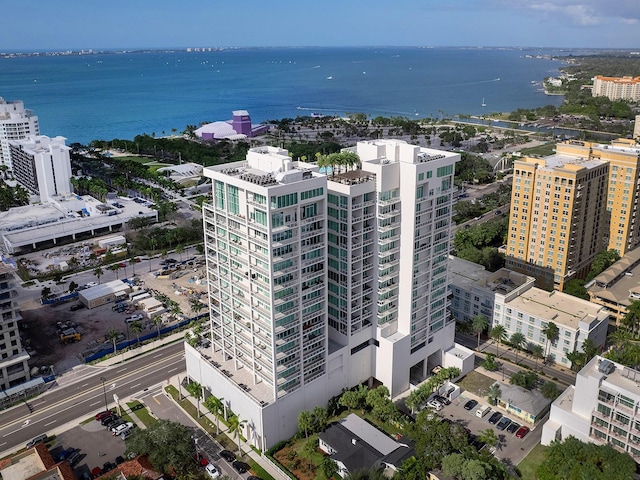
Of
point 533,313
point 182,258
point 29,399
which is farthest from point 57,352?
point 533,313

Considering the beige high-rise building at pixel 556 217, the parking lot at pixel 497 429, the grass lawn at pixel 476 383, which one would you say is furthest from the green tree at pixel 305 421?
the beige high-rise building at pixel 556 217

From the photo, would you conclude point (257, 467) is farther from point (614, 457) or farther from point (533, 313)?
point (533, 313)

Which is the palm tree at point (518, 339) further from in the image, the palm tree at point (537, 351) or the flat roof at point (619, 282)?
the flat roof at point (619, 282)

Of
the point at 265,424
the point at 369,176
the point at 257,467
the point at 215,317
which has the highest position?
the point at 369,176

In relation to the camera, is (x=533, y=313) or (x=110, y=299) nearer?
(x=533, y=313)

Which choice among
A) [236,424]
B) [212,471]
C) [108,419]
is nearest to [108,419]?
[108,419]

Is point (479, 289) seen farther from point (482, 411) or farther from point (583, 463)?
point (583, 463)

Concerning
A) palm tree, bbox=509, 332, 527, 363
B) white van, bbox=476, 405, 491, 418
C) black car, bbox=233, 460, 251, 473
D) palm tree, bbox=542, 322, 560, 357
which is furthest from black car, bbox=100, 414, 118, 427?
palm tree, bbox=542, 322, 560, 357
